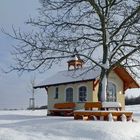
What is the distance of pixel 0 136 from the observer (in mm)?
11578

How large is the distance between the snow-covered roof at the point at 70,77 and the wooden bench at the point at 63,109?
6.65ft

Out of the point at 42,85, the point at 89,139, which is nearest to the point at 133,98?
the point at 42,85

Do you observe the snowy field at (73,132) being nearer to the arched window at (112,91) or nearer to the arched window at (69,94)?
the arched window at (112,91)

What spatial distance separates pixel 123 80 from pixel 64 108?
19.7ft

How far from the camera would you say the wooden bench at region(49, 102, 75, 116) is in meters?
33.4

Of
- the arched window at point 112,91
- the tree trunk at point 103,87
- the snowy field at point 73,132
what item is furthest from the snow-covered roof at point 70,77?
the snowy field at point 73,132

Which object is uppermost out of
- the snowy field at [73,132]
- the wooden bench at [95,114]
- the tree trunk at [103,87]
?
the tree trunk at [103,87]

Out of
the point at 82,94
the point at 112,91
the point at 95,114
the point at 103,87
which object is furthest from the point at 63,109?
the point at 95,114

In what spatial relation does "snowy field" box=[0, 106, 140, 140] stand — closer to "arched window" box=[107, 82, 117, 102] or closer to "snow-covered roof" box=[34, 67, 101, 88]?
"snow-covered roof" box=[34, 67, 101, 88]

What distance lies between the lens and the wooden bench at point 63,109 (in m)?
33.4

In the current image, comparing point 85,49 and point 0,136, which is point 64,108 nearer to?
point 85,49

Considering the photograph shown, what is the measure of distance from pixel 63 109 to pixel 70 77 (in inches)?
137

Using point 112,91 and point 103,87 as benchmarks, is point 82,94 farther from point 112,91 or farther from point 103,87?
point 103,87

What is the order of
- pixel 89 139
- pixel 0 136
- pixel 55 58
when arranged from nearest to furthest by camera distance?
pixel 0 136, pixel 89 139, pixel 55 58
